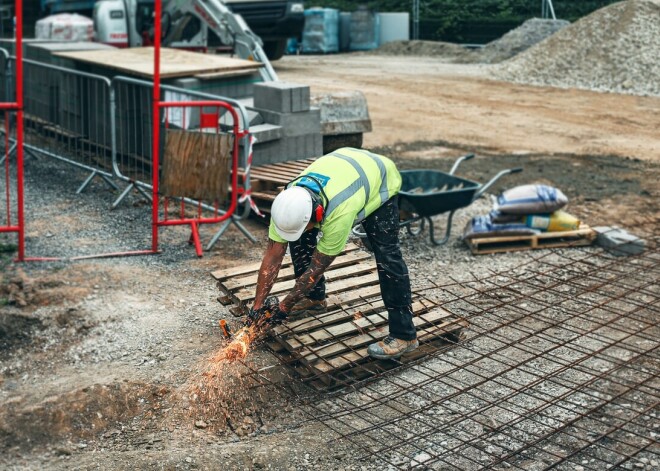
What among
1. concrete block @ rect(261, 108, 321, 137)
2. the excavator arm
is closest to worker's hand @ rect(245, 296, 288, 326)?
concrete block @ rect(261, 108, 321, 137)

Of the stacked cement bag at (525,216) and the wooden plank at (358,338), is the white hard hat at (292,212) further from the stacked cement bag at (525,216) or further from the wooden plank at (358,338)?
the stacked cement bag at (525,216)

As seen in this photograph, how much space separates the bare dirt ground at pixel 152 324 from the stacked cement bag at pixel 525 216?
279 mm

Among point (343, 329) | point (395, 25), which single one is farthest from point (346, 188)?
point (395, 25)

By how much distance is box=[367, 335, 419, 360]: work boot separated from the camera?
252 inches

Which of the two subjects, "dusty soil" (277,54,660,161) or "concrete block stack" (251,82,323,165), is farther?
"dusty soil" (277,54,660,161)

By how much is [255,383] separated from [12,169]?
7251 millimetres

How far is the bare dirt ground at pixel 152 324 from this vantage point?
18.3 ft

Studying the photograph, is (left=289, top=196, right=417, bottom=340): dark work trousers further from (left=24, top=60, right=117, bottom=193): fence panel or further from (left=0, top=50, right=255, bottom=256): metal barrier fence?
(left=24, top=60, right=117, bottom=193): fence panel

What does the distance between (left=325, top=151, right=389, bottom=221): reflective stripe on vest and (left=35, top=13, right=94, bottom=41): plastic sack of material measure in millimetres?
11355

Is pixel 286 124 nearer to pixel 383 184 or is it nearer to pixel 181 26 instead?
pixel 383 184

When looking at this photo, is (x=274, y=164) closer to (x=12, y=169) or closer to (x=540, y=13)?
(x=12, y=169)

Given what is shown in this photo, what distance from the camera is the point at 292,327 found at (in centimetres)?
658

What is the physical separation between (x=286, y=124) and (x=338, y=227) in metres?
4.62

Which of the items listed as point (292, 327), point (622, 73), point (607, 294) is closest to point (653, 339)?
point (607, 294)
